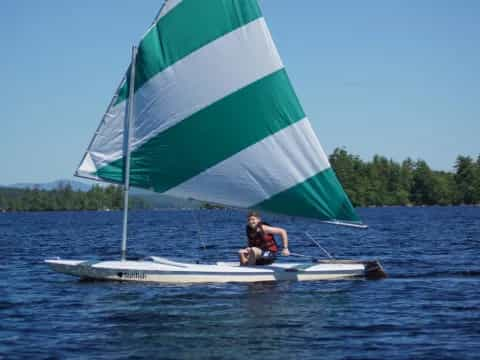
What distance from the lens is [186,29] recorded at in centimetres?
2156

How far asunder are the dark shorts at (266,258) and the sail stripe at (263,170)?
1.40m

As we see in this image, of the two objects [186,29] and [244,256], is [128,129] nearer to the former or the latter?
[186,29]

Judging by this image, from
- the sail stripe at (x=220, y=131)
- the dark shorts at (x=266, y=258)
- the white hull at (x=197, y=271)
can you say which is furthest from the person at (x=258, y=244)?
the sail stripe at (x=220, y=131)

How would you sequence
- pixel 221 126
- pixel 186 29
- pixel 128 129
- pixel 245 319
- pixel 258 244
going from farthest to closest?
pixel 258 244 → pixel 221 126 → pixel 128 129 → pixel 186 29 → pixel 245 319

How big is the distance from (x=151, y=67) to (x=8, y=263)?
1529 centimetres

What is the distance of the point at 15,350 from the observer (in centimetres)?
1484

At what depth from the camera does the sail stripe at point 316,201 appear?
21.8 m

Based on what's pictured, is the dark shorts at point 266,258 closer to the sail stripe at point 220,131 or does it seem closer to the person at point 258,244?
the person at point 258,244

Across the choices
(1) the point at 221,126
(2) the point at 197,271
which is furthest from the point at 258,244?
(1) the point at 221,126

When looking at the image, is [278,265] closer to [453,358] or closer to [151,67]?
[151,67]

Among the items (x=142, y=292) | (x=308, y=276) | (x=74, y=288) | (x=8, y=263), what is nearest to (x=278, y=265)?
(x=308, y=276)

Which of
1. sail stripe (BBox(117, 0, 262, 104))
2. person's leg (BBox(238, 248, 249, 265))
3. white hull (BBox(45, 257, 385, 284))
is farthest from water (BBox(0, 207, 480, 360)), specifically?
sail stripe (BBox(117, 0, 262, 104))

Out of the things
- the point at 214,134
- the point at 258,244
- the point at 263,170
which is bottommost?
the point at 258,244

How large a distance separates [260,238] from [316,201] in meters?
1.83
